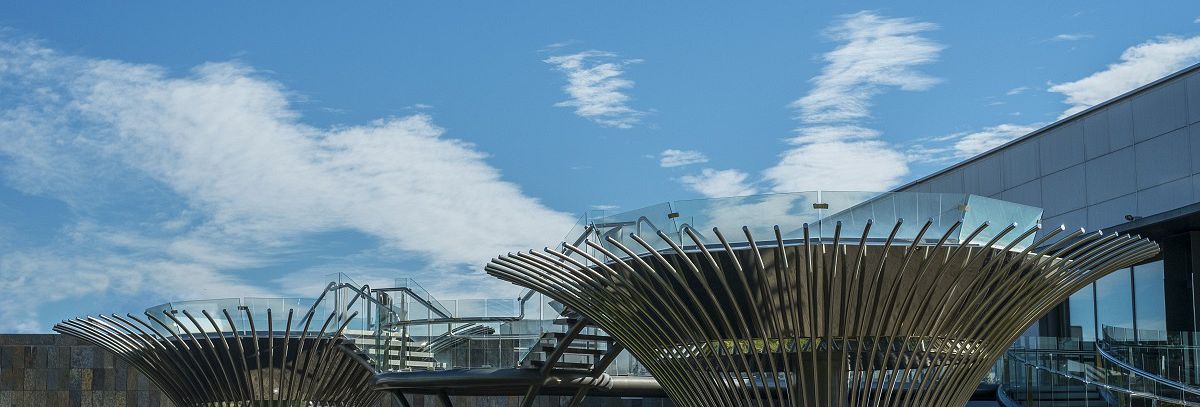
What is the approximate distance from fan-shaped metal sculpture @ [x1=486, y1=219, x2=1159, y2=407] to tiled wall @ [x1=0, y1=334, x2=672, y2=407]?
18417mm

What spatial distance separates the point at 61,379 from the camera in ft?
107

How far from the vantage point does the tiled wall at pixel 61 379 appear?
32.6 meters

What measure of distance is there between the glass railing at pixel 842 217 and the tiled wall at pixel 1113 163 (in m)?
8.76

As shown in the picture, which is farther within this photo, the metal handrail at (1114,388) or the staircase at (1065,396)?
the staircase at (1065,396)

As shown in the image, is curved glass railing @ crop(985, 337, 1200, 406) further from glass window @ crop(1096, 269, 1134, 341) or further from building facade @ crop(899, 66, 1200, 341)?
glass window @ crop(1096, 269, 1134, 341)

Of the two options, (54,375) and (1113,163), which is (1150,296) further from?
(54,375)

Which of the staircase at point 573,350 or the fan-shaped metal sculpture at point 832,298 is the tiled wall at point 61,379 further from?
the fan-shaped metal sculpture at point 832,298

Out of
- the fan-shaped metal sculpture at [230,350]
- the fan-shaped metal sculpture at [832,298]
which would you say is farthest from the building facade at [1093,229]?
the fan-shaped metal sculpture at [230,350]

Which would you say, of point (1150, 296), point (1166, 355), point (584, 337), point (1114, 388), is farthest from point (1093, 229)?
point (584, 337)

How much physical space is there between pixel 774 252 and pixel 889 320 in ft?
4.13

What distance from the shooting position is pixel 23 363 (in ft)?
107

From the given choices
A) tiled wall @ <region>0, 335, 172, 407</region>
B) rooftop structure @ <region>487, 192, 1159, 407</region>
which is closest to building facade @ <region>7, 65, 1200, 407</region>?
rooftop structure @ <region>487, 192, 1159, 407</region>

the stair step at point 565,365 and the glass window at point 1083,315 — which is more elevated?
the glass window at point 1083,315

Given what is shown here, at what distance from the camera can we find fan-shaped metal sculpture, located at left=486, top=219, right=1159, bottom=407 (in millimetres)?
13656
